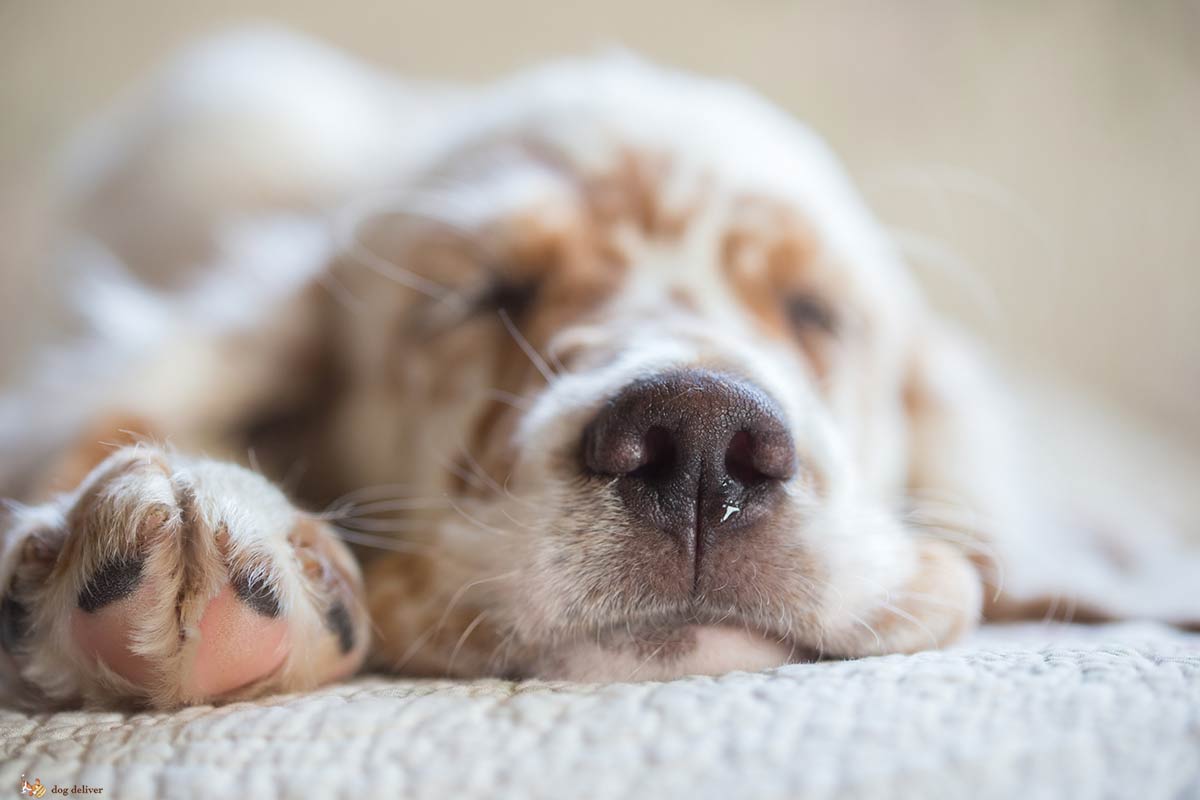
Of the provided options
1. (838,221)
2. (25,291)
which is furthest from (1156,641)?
(25,291)

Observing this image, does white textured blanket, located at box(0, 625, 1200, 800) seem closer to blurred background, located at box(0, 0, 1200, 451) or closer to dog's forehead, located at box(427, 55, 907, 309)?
dog's forehead, located at box(427, 55, 907, 309)

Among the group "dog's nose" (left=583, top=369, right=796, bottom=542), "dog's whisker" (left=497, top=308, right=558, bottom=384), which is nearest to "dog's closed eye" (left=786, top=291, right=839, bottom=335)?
"dog's whisker" (left=497, top=308, right=558, bottom=384)

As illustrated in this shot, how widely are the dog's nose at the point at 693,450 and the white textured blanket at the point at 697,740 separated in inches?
6.0

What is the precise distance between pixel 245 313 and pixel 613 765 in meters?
1.16

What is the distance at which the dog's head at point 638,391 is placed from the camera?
92cm

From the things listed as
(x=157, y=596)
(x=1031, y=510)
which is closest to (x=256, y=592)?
(x=157, y=596)

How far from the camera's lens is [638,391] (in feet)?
3.06

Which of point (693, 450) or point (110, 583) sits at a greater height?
point (693, 450)

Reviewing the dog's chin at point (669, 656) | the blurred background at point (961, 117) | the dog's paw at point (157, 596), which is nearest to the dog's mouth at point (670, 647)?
the dog's chin at point (669, 656)

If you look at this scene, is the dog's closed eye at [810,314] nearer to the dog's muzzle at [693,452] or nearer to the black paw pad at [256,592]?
the dog's muzzle at [693,452]

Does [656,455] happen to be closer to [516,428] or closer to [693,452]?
[693,452]

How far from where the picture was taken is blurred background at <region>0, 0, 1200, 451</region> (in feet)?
7.68

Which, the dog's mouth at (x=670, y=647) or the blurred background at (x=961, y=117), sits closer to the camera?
the dog's mouth at (x=670, y=647)

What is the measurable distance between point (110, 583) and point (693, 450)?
0.48 meters
